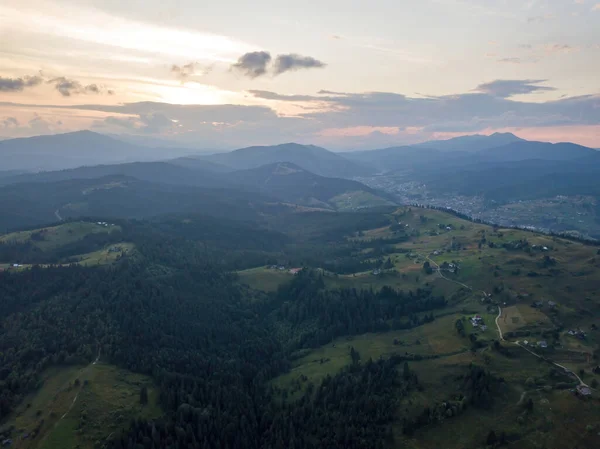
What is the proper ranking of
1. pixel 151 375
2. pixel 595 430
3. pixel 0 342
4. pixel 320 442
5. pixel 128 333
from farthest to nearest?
pixel 128 333 → pixel 0 342 → pixel 151 375 → pixel 320 442 → pixel 595 430

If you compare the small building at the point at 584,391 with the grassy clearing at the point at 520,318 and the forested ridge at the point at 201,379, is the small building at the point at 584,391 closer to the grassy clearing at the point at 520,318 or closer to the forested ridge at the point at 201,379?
the grassy clearing at the point at 520,318

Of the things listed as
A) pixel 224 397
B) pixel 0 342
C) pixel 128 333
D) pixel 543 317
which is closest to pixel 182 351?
pixel 128 333

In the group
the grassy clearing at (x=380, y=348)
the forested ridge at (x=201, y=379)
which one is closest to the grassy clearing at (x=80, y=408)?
the forested ridge at (x=201, y=379)

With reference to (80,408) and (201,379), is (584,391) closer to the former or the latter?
(201,379)

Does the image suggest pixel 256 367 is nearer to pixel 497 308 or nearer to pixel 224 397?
pixel 224 397

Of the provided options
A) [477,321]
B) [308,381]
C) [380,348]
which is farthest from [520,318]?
[308,381]

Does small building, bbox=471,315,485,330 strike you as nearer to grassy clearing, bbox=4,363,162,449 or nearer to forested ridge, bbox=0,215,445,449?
forested ridge, bbox=0,215,445,449

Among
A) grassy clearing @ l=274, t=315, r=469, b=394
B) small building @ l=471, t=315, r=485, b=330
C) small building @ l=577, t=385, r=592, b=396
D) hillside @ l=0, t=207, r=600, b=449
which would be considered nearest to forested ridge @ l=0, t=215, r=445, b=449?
hillside @ l=0, t=207, r=600, b=449

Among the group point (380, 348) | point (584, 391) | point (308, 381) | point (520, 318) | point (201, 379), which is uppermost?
point (584, 391)
